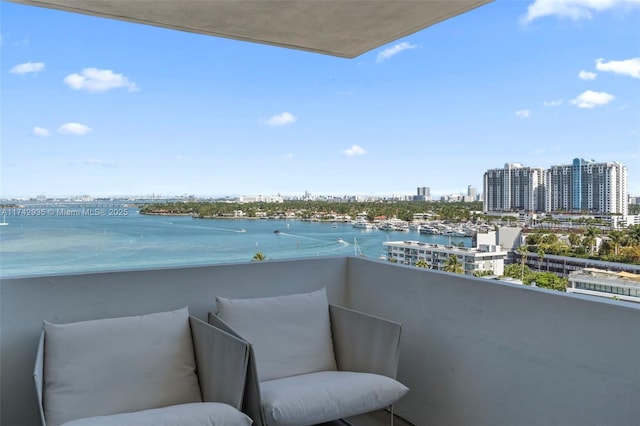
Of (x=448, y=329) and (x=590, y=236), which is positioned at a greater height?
(x=590, y=236)

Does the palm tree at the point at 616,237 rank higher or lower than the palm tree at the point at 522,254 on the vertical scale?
higher

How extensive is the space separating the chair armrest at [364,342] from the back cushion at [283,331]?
0.05 metres

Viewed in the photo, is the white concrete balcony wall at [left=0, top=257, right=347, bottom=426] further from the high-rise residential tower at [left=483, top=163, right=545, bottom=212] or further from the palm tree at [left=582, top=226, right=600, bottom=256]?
the high-rise residential tower at [left=483, top=163, right=545, bottom=212]

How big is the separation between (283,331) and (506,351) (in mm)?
1169

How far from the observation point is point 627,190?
165 inches

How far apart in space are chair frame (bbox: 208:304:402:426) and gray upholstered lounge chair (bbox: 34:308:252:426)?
8 centimetres

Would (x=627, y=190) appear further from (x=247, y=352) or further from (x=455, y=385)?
(x=247, y=352)

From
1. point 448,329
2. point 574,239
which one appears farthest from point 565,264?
point 448,329

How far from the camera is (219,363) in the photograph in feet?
7.52

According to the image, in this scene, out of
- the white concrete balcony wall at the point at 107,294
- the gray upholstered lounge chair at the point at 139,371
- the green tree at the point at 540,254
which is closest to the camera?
the gray upholstered lounge chair at the point at 139,371

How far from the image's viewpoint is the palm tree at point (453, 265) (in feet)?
9.64

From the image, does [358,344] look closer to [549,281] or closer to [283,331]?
[283,331]

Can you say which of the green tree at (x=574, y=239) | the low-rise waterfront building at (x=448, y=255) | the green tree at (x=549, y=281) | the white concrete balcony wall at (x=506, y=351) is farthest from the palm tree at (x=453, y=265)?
the green tree at (x=574, y=239)

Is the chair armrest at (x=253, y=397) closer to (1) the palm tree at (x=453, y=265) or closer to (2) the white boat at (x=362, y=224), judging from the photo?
(1) the palm tree at (x=453, y=265)
